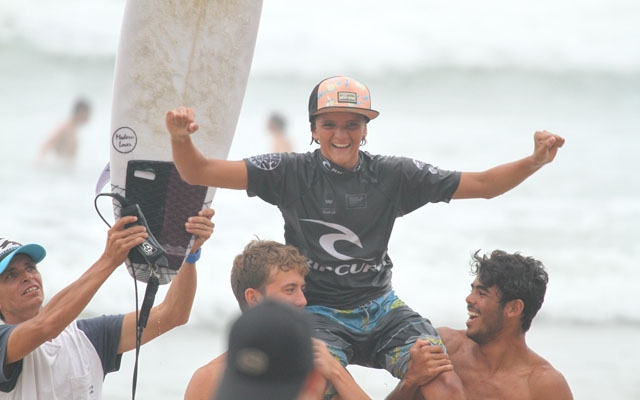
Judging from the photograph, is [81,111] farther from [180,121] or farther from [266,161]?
[180,121]

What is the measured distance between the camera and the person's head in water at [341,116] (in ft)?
15.0

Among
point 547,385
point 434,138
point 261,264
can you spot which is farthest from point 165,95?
point 434,138

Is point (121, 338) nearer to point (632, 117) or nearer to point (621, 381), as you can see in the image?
point (621, 381)

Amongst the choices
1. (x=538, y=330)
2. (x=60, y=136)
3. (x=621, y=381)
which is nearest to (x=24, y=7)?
(x=60, y=136)

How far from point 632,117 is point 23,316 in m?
14.7

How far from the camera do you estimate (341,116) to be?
4.61 metres

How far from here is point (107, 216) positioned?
12.7 m

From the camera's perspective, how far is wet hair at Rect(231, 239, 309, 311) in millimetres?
4379

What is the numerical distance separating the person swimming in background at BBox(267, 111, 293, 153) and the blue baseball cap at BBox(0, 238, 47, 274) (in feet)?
34.5

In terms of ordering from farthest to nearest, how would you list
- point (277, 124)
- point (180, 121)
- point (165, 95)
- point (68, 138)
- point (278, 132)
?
point (277, 124), point (278, 132), point (68, 138), point (165, 95), point (180, 121)

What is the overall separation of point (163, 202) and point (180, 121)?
2.32ft

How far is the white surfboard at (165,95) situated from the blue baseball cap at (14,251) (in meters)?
0.39

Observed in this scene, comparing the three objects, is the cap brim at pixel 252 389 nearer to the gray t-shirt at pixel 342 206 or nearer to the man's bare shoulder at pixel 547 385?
the gray t-shirt at pixel 342 206

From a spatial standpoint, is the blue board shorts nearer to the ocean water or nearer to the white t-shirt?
the white t-shirt
